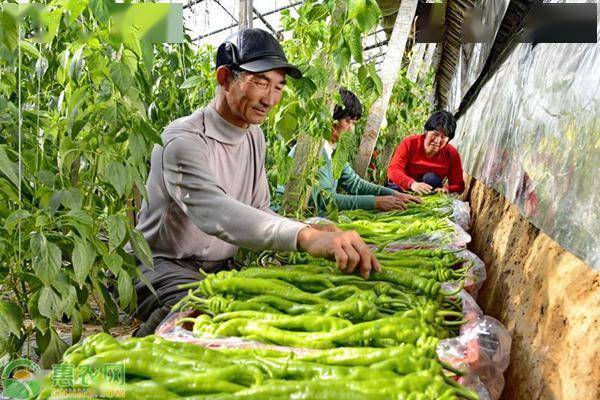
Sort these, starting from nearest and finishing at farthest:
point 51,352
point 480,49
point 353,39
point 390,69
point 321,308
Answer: point 321,308 → point 51,352 → point 353,39 → point 390,69 → point 480,49

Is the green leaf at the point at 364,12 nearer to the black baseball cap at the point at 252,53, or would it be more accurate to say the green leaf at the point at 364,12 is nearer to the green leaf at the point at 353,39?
the green leaf at the point at 353,39

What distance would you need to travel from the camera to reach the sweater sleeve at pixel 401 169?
6180mm

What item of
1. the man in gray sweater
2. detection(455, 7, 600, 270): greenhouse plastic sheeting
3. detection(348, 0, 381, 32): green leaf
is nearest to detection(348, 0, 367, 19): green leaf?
detection(348, 0, 381, 32): green leaf

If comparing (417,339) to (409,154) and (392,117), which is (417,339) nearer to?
(409,154)

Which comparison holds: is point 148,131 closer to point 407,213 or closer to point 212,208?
point 212,208

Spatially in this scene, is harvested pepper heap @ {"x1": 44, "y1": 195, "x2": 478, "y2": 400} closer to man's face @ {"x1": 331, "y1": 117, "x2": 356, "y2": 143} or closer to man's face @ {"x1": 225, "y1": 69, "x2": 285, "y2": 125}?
man's face @ {"x1": 225, "y1": 69, "x2": 285, "y2": 125}

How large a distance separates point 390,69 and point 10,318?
15.9 feet

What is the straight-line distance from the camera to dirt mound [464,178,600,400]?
1919 millimetres

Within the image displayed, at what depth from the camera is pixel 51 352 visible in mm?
2521

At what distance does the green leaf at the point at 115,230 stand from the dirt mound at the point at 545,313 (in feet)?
6.23

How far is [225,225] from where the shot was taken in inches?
89.0

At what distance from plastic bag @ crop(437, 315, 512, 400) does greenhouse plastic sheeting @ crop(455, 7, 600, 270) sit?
0.42 meters

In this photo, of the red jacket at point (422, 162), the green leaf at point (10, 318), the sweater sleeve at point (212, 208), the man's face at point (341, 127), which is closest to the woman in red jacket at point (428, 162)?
the red jacket at point (422, 162)

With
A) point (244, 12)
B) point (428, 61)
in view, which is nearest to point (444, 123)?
point (244, 12)
